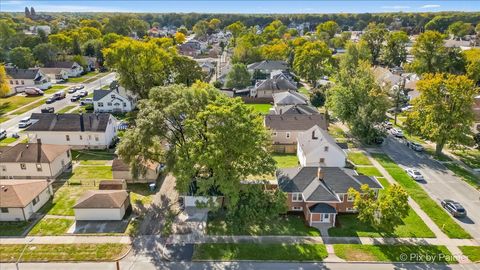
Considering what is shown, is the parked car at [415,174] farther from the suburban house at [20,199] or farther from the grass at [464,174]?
the suburban house at [20,199]

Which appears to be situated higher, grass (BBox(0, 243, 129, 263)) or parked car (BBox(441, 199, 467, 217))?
parked car (BBox(441, 199, 467, 217))

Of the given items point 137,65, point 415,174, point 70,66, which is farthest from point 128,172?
point 70,66

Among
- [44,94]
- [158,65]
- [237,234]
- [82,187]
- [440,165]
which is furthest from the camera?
[44,94]

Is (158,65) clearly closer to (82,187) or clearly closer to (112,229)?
(82,187)

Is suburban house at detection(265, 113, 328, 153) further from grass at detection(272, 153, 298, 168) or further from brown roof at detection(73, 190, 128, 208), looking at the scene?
brown roof at detection(73, 190, 128, 208)

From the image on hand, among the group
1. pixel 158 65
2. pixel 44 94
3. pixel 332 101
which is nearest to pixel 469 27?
pixel 332 101

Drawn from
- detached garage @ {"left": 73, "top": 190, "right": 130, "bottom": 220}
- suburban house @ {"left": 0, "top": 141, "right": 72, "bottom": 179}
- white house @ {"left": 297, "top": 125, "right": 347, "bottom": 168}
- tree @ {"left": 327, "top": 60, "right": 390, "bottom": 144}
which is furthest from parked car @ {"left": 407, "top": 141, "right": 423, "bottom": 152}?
suburban house @ {"left": 0, "top": 141, "right": 72, "bottom": 179}

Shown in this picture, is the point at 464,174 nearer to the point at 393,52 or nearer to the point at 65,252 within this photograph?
the point at 65,252
